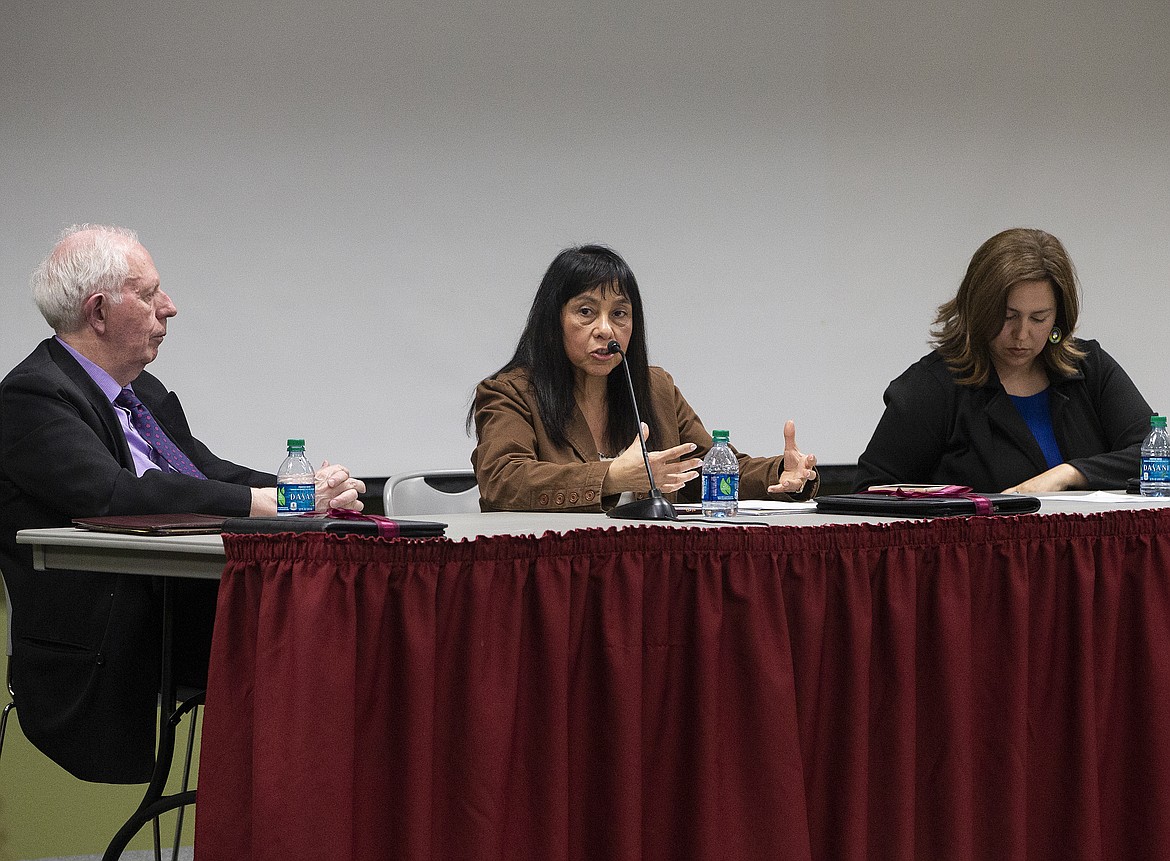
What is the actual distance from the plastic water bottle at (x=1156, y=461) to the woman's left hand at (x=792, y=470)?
0.70 m

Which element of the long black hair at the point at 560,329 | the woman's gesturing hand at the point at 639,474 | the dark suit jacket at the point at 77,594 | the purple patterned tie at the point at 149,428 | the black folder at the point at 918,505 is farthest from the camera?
the long black hair at the point at 560,329

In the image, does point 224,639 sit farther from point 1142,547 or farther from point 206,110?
point 206,110

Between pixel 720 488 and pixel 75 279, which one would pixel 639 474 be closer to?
pixel 720 488

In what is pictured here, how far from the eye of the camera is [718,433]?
2.21 metres

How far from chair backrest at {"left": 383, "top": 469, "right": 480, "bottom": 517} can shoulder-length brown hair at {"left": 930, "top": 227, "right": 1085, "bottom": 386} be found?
1.24 m

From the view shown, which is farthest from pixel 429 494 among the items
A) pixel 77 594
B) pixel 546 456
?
pixel 77 594

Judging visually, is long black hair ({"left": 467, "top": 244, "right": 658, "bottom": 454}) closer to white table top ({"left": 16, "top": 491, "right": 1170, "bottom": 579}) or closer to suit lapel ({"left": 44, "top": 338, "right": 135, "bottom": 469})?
white table top ({"left": 16, "top": 491, "right": 1170, "bottom": 579})

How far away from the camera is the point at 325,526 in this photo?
1.46 m

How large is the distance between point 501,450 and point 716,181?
1.55 m

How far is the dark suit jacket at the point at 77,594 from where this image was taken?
6.23ft

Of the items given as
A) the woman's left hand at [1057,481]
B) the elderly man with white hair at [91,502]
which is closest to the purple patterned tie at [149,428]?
the elderly man with white hair at [91,502]

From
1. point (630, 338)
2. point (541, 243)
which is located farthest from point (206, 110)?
point (630, 338)

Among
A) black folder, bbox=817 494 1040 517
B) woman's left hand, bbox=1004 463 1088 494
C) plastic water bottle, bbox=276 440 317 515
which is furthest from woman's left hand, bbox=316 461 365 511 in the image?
woman's left hand, bbox=1004 463 1088 494

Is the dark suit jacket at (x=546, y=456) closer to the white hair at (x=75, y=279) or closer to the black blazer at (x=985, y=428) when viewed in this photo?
the black blazer at (x=985, y=428)
